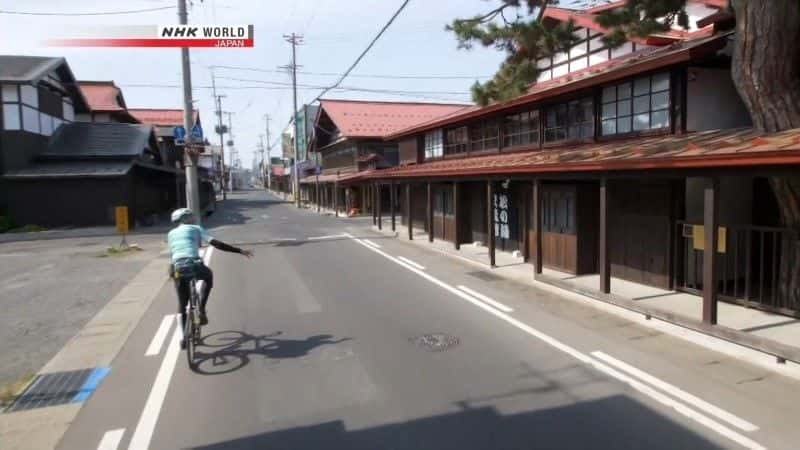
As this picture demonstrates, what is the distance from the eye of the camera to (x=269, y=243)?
65.8 ft

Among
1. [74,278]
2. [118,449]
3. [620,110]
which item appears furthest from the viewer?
[74,278]

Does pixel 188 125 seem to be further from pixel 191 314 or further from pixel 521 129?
pixel 191 314

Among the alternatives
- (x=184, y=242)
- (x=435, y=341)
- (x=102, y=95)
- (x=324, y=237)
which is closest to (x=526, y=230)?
(x=435, y=341)

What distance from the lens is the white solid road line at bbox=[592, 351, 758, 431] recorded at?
178 inches

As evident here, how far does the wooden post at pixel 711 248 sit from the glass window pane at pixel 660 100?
148 inches

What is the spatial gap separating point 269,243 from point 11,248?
962 centimetres

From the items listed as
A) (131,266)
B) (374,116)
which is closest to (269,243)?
(131,266)

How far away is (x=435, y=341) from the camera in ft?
23.0

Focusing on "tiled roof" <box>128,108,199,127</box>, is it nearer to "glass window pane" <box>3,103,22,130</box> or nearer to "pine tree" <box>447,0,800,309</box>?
"glass window pane" <box>3,103,22,130</box>

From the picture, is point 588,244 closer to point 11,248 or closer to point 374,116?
point 11,248

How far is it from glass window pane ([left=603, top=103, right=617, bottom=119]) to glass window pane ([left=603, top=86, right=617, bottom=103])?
0.35 feet

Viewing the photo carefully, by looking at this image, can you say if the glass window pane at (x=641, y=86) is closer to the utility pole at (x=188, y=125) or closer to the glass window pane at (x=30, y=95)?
the utility pole at (x=188, y=125)

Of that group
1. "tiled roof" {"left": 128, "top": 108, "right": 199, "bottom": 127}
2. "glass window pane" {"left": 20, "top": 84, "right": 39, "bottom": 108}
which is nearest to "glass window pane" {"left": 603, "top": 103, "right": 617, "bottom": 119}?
"glass window pane" {"left": 20, "top": 84, "right": 39, "bottom": 108}

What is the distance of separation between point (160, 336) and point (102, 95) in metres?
40.3
